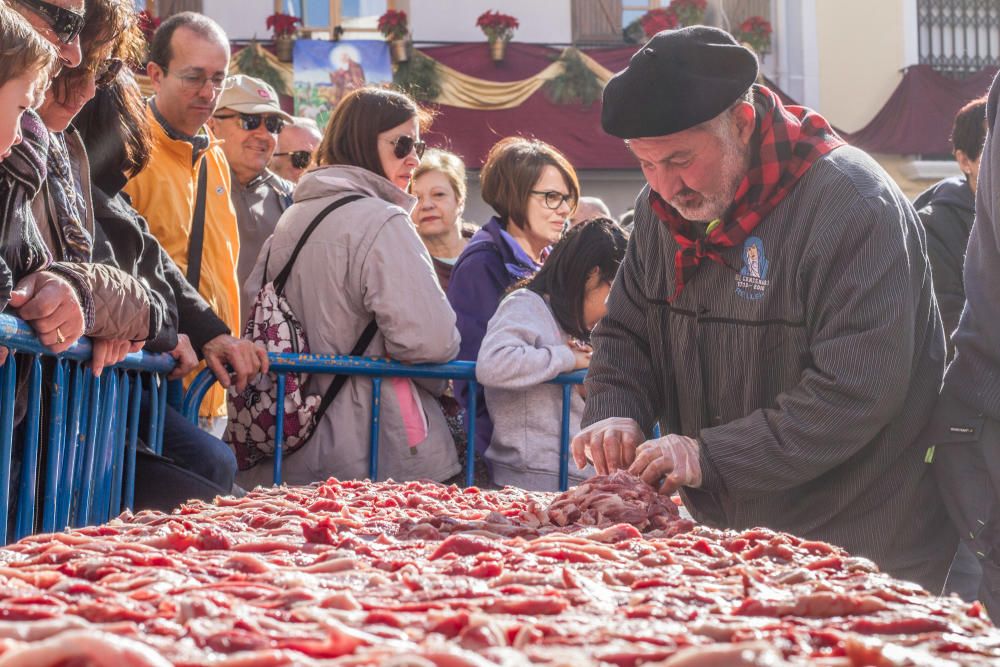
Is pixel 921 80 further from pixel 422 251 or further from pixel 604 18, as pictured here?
pixel 422 251

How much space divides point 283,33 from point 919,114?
8.99m

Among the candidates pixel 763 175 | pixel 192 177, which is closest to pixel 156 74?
pixel 192 177

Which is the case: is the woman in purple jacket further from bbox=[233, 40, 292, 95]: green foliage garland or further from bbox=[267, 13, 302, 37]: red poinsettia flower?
bbox=[267, 13, 302, 37]: red poinsettia flower

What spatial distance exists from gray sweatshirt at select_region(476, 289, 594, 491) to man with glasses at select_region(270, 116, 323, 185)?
2.69 m

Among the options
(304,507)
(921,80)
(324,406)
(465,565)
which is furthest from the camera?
(921,80)

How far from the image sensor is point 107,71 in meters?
3.90

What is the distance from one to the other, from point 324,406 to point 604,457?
1.61 meters

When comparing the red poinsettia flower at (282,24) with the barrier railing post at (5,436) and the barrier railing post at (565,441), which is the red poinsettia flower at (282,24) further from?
the barrier railing post at (5,436)

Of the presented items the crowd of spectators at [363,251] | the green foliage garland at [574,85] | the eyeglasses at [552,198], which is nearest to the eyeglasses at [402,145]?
the crowd of spectators at [363,251]

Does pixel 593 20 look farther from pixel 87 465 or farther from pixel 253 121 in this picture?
pixel 87 465

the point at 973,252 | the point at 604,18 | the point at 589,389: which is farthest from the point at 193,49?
the point at 604,18

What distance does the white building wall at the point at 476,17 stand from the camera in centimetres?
1902

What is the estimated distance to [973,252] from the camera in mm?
3465

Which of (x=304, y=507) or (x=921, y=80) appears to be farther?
(x=921, y=80)
